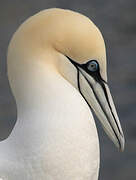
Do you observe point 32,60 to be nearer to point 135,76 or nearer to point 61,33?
point 61,33

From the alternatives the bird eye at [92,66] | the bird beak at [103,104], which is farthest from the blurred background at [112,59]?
the bird eye at [92,66]

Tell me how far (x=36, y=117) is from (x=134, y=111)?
3189mm

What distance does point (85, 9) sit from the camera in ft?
24.3

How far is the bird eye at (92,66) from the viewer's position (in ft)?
9.35

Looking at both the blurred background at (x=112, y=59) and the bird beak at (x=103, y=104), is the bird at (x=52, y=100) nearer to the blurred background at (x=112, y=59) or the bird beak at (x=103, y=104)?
the bird beak at (x=103, y=104)

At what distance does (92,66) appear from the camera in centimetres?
286

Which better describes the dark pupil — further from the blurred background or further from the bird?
the blurred background

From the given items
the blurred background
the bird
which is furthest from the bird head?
the blurred background

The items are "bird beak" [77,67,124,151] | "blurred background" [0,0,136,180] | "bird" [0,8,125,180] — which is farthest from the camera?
"blurred background" [0,0,136,180]

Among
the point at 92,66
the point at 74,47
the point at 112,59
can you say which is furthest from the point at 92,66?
the point at 112,59

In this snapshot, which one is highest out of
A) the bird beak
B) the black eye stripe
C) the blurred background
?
the black eye stripe

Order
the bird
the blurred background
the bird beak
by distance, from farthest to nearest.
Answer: the blurred background < the bird beak < the bird

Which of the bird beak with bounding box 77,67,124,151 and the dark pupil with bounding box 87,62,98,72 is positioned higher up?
the dark pupil with bounding box 87,62,98,72

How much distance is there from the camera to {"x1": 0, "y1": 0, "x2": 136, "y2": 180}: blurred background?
5.33 m
